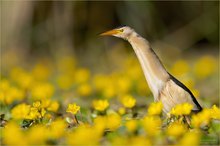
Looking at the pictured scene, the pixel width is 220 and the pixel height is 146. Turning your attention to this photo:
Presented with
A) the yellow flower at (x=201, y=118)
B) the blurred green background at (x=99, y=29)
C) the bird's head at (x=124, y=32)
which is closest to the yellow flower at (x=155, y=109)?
the yellow flower at (x=201, y=118)

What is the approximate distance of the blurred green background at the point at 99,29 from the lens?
26.6 ft

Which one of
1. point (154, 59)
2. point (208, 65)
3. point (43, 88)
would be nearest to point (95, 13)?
point (208, 65)

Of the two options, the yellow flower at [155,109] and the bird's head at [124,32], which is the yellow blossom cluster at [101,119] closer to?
the yellow flower at [155,109]

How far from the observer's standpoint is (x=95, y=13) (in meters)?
9.16

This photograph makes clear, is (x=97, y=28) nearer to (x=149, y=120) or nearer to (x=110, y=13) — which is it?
(x=110, y=13)

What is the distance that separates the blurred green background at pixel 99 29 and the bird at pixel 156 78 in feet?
13.4

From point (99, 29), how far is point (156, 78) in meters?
5.73

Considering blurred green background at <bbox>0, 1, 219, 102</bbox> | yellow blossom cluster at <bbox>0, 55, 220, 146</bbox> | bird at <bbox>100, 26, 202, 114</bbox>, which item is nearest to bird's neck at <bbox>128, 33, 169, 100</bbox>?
bird at <bbox>100, 26, 202, 114</bbox>

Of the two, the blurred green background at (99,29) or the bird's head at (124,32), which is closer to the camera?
the bird's head at (124,32)

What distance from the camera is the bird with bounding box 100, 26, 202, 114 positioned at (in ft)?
11.9

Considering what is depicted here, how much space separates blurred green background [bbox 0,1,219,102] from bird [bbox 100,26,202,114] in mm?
4077

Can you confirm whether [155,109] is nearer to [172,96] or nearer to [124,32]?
[172,96]

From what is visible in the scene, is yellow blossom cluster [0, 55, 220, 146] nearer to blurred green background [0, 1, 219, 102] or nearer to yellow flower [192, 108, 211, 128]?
yellow flower [192, 108, 211, 128]

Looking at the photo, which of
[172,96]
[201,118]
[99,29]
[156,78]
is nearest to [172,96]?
[172,96]
